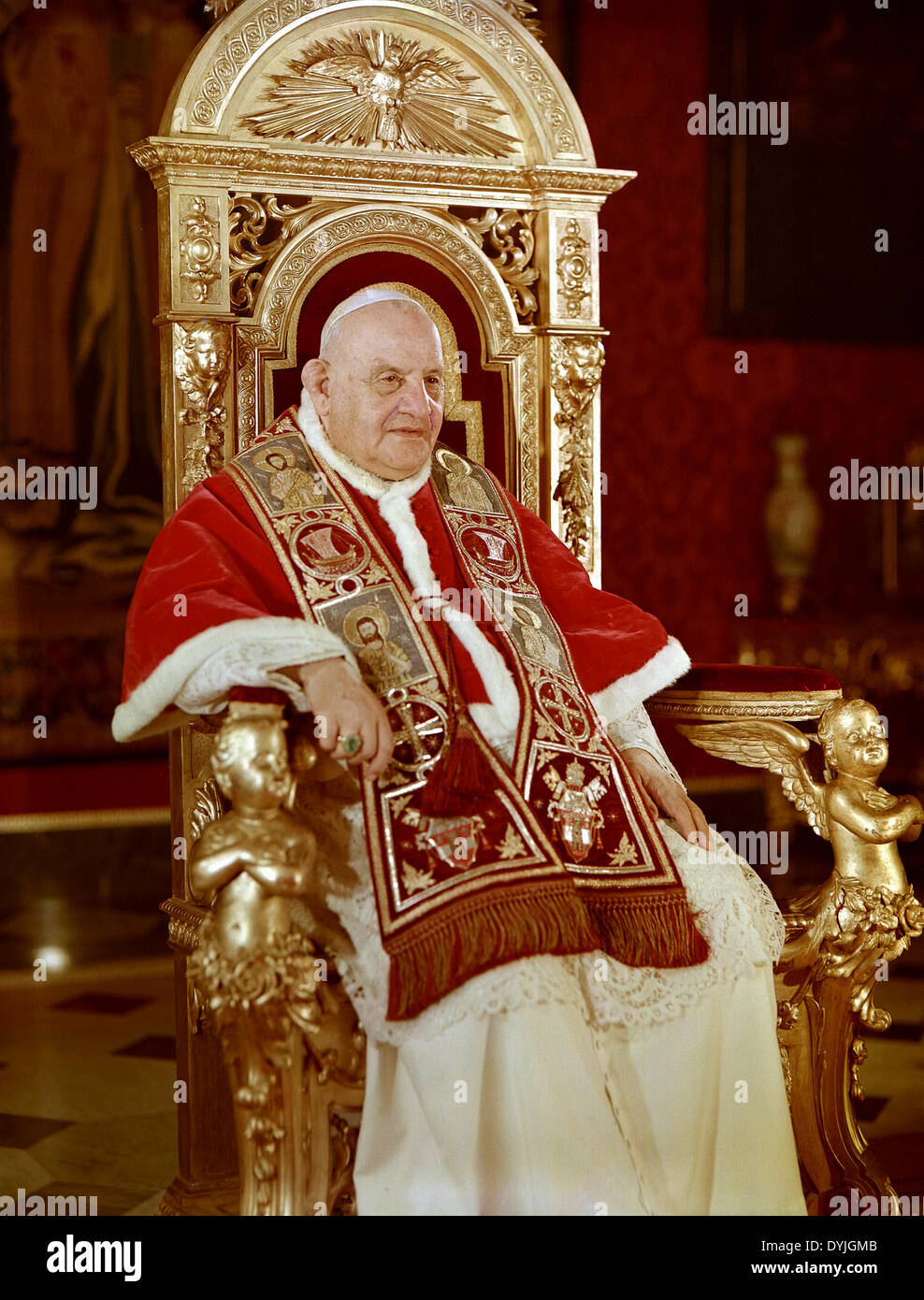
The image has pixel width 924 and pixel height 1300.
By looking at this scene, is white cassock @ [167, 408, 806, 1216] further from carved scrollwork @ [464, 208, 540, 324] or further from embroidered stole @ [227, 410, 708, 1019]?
carved scrollwork @ [464, 208, 540, 324]

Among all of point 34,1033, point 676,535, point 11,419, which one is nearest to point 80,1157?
point 34,1033

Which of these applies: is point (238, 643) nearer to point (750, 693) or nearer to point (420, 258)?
point (750, 693)

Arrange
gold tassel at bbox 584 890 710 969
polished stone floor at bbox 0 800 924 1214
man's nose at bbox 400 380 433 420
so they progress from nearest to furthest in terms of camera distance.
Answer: gold tassel at bbox 584 890 710 969 → man's nose at bbox 400 380 433 420 → polished stone floor at bbox 0 800 924 1214

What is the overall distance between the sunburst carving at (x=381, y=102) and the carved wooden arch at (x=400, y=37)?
15 millimetres

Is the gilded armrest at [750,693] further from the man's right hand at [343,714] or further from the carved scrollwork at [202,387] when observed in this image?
the carved scrollwork at [202,387]

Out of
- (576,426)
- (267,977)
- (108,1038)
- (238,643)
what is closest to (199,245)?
(576,426)

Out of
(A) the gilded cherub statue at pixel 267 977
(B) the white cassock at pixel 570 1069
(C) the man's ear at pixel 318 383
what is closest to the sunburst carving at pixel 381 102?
(C) the man's ear at pixel 318 383

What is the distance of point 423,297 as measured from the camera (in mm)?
2973

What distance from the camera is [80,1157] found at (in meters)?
3.19

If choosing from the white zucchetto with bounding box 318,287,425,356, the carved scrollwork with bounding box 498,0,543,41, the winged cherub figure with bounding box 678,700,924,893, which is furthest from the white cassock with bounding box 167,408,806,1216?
the carved scrollwork with bounding box 498,0,543,41

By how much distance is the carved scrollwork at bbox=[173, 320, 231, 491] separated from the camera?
279 centimetres

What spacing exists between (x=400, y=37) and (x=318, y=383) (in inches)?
28.8

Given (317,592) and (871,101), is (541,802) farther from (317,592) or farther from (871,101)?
(871,101)

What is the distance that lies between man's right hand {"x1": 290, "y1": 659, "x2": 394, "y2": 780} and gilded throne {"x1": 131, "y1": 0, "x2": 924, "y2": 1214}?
154mm
